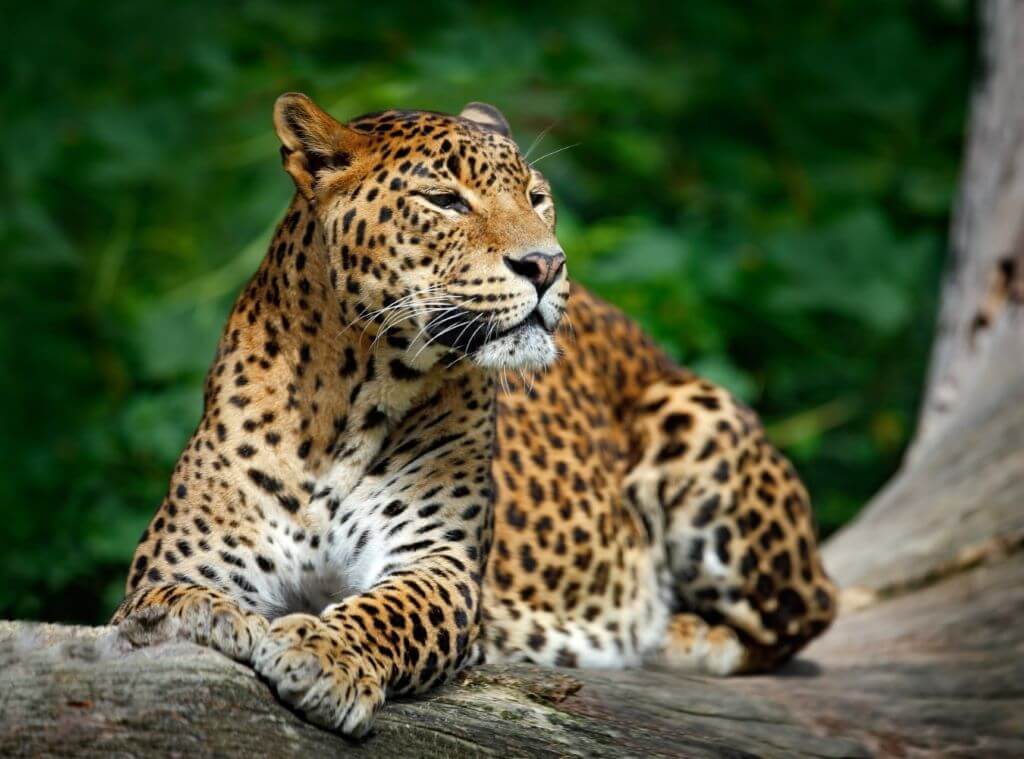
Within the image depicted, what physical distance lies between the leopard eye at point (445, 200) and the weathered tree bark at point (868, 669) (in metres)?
1.36

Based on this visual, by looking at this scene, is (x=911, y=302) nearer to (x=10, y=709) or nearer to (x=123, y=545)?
(x=123, y=545)

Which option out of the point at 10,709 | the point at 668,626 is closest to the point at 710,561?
the point at 668,626

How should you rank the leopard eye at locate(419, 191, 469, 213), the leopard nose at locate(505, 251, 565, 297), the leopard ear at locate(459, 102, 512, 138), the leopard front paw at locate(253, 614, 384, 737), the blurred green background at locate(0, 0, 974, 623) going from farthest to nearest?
1. the blurred green background at locate(0, 0, 974, 623)
2. the leopard ear at locate(459, 102, 512, 138)
3. the leopard eye at locate(419, 191, 469, 213)
4. the leopard nose at locate(505, 251, 565, 297)
5. the leopard front paw at locate(253, 614, 384, 737)

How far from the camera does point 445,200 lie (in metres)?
4.22

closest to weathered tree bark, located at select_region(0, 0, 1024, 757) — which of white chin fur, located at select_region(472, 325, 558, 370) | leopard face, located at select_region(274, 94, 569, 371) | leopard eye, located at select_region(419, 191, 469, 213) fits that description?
white chin fur, located at select_region(472, 325, 558, 370)

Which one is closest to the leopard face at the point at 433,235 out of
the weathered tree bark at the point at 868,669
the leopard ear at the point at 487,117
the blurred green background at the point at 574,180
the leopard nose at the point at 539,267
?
the leopard nose at the point at 539,267

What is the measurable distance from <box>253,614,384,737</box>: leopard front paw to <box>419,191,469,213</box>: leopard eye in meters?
1.34

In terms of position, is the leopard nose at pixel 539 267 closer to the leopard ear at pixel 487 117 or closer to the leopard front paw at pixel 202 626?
the leopard ear at pixel 487 117

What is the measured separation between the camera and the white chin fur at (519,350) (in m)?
4.11

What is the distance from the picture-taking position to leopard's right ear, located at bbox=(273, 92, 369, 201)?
4.29 meters

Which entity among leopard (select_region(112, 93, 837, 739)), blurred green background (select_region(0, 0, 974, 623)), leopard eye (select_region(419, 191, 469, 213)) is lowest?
leopard (select_region(112, 93, 837, 739))

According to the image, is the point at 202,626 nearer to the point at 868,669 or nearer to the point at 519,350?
the point at 519,350

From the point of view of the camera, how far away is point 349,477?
14.5 feet

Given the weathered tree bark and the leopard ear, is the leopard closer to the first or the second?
the leopard ear
